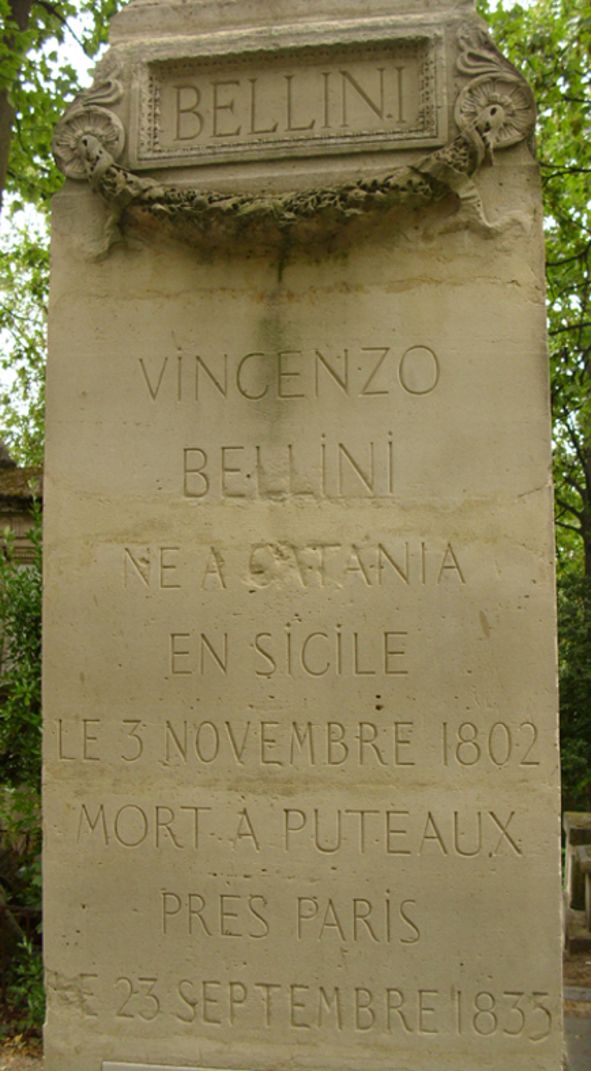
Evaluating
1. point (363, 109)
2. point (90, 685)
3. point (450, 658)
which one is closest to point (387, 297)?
point (363, 109)

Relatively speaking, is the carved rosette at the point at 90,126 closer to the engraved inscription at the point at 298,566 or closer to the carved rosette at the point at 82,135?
the carved rosette at the point at 82,135

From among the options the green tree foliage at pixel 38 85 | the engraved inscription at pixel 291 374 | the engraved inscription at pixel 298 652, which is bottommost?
the engraved inscription at pixel 298 652

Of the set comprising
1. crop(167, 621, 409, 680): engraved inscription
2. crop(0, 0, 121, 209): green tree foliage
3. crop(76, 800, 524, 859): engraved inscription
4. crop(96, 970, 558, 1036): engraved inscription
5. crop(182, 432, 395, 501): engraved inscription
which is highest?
crop(0, 0, 121, 209): green tree foliage

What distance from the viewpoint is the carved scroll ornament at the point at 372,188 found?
3.77 m

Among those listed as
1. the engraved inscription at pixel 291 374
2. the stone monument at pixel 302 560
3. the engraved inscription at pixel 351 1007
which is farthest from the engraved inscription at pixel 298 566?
the engraved inscription at pixel 351 1007

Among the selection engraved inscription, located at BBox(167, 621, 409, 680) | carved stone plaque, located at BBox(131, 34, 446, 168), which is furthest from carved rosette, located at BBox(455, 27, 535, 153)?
engraved inscription, located at BBox(167, 621, 409, 680)

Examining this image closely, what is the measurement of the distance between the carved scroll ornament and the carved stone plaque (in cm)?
13

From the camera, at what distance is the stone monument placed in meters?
3.73

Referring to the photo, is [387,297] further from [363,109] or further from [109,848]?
[109,848]

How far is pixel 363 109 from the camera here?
12.9ft

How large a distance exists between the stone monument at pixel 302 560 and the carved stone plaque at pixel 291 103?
0.04ft

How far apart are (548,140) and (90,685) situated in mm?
9789

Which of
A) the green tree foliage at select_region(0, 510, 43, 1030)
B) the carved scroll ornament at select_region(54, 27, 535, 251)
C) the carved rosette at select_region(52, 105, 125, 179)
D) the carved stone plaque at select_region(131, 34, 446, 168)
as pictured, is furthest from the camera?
the green tree foliage at select_region(0, 510, 43, 1030)

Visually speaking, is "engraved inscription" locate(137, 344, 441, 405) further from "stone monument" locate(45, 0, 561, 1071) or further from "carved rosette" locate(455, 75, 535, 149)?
"carved rosette" locate(455, 75, 535, 149)
